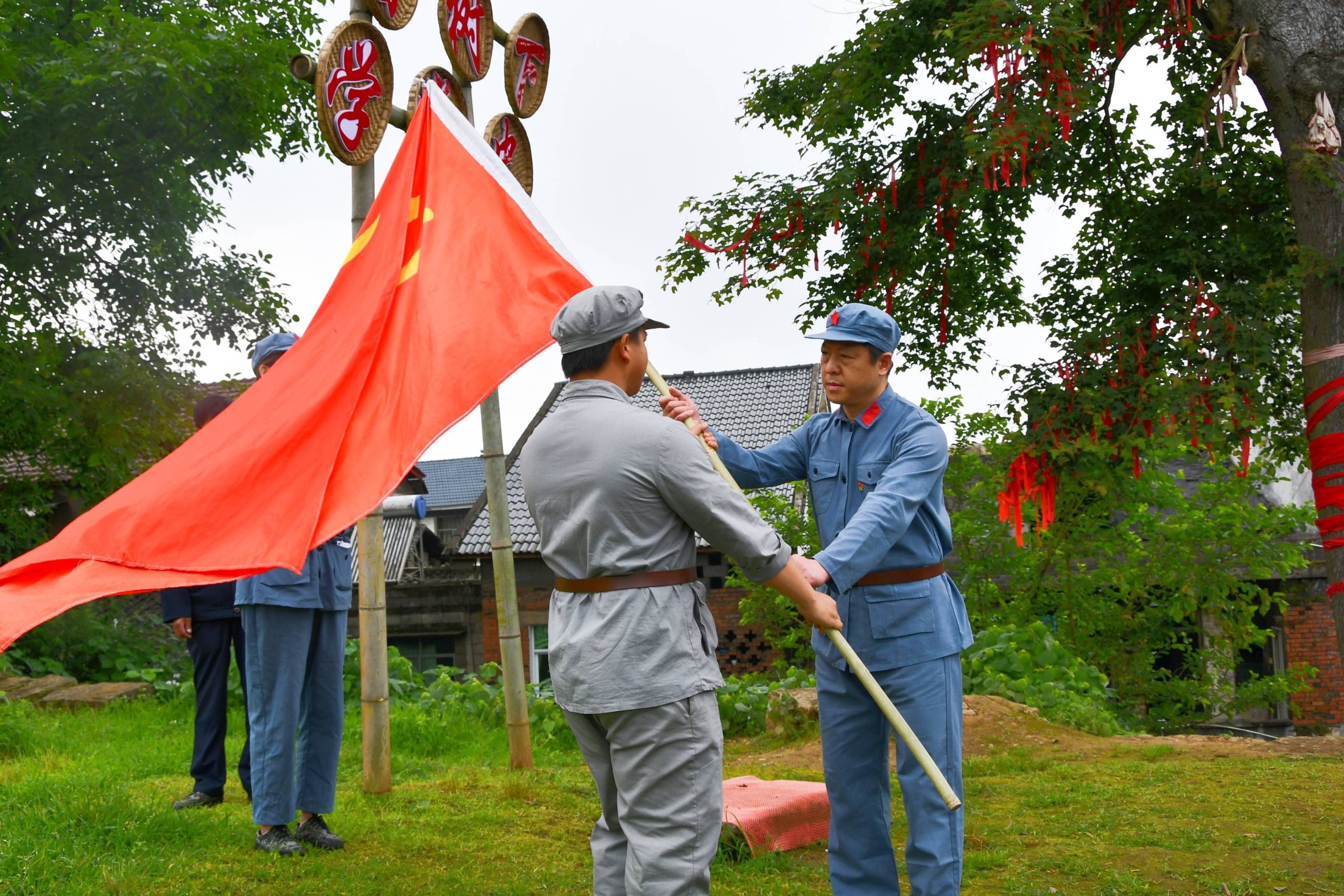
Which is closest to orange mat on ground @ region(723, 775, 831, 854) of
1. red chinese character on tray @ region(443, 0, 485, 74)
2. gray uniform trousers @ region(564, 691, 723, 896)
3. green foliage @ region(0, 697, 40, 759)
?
gray uniform trousers @ region(564, 691, 723, 896)

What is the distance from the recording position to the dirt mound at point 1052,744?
24.2ft

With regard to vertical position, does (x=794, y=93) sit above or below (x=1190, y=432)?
above

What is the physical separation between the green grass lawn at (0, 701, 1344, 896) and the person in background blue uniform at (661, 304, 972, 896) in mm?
803

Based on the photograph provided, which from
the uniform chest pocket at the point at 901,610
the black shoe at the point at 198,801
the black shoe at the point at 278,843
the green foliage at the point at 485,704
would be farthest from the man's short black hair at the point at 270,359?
the green foliage at the point at 485,704

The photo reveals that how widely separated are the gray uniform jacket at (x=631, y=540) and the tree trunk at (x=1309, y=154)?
3.33 metres

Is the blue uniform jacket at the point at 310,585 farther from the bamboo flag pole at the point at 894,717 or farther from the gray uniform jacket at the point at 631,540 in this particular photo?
the bamboo flag pole at the point at 894,717

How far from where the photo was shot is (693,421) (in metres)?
3.57

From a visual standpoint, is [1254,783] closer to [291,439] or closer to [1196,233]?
[1196,233]

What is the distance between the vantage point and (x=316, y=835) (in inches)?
174

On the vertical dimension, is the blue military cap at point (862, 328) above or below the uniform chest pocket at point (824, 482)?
above

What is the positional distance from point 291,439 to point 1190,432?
3985 mm

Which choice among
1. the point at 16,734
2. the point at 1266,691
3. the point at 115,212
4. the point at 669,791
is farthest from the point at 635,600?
the point at 115,212

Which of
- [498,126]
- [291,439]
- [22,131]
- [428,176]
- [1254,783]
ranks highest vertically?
[22,131]

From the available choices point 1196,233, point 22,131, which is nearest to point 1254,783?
point 1196,233
